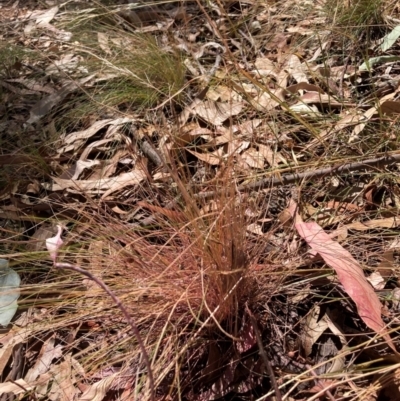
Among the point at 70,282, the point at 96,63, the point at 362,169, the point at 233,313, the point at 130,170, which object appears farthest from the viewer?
the point at 96,63

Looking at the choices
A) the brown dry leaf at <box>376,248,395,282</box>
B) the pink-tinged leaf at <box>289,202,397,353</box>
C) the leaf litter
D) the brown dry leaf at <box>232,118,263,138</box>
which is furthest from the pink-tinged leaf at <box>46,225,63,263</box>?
the brown dry leaf at <box>232,118,263,138</box>

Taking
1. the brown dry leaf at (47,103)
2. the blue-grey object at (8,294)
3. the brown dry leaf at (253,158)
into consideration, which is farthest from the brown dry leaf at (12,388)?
the brown dry leaf at (47,103)

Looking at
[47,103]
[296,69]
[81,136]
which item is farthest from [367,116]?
[47,103]

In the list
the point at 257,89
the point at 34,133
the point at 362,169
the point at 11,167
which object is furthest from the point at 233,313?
the point at 34,133

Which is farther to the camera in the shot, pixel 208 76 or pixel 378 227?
pixel 208 76

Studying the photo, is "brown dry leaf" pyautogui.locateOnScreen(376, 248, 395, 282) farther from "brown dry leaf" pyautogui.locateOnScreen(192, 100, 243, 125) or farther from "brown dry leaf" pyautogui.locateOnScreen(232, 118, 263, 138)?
"brown dry leaf" pyautogui.locateOnScreen(192, 100, 243, 125)

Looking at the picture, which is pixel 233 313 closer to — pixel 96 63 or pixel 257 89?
pixel 257 89
